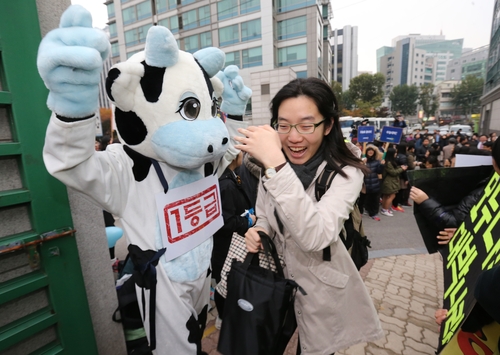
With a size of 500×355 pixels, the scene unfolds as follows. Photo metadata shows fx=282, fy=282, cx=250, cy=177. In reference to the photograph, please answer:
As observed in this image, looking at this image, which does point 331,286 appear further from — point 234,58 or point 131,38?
point 131,38

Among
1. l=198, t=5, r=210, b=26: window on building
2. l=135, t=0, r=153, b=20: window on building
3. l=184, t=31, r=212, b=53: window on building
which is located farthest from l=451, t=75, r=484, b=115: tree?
l=135, t=0, r=153, b=20: window on building

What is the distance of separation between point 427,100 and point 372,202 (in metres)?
60.9

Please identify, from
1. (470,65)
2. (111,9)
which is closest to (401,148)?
(111,9)

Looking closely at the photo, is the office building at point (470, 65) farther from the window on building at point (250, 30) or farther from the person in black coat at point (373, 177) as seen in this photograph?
the person in black coat at point (373, 177)

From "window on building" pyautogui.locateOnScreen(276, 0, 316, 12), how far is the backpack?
28524 mm

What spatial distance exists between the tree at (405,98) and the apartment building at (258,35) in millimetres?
36466

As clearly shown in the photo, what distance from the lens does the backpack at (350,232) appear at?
1418mm

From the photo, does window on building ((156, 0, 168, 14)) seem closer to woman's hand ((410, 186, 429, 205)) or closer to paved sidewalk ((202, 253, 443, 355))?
paved sidewalk ((202, 253, 443, 355))

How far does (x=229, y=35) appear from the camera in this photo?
26.6m

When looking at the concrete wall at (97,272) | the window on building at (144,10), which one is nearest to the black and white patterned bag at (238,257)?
the concrete wall at (97,272)

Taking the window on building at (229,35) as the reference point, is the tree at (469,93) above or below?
below

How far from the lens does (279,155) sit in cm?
122

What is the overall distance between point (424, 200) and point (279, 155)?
4.59ft

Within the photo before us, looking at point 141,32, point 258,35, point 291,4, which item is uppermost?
point 291,4
